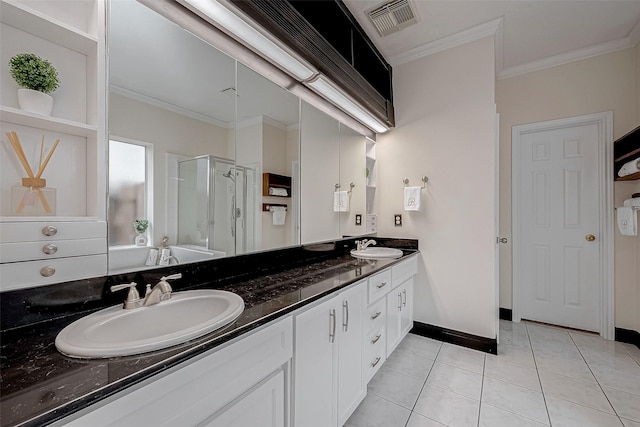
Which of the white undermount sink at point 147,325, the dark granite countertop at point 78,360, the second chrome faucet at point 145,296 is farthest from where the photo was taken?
the second chrome faucet at point 145,296

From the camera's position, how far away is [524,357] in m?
2.17

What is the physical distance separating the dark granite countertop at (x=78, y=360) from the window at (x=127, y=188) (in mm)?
188

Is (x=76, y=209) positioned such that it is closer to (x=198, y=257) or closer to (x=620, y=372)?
(x=198, y=257)

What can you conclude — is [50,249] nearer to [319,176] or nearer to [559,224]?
[319,176]

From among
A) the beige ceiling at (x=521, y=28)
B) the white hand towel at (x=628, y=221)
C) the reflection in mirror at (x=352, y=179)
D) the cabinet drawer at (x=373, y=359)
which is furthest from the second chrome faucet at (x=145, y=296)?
the white hand towel at (x=628, y=221)

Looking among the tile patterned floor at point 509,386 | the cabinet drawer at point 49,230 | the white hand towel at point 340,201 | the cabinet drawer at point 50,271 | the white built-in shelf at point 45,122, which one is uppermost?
the white built-in shelf at point 45,122

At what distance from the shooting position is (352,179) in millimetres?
2561

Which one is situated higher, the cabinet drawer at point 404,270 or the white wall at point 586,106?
the white wall at point 586,106

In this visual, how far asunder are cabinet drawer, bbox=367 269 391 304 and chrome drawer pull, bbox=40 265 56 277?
1.44 m

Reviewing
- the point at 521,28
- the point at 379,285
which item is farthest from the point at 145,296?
the point at 521,28

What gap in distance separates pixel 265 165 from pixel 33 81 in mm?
1026

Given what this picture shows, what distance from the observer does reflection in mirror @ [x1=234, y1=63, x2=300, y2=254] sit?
1508 mm

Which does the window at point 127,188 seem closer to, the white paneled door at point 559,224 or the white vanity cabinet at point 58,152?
the white vanity cabinet at point 58,152

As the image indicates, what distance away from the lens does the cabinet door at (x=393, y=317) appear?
1.97 metres
